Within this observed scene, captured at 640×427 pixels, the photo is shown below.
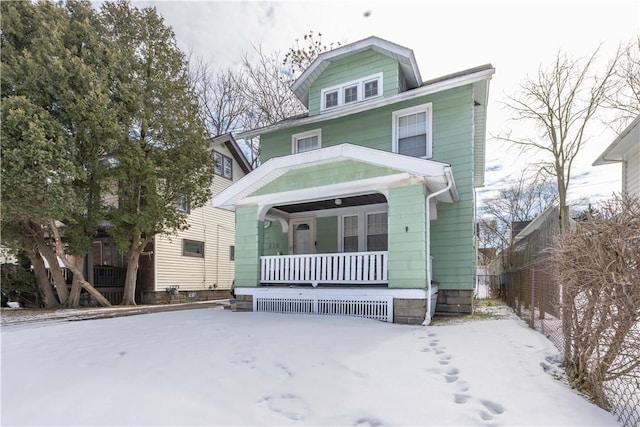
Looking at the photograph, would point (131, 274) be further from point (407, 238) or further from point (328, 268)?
point (407, 238)

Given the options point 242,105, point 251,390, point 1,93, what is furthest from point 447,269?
point 242,105

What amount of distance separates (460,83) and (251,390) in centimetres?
835

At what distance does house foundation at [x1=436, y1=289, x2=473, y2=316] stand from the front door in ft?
12.6

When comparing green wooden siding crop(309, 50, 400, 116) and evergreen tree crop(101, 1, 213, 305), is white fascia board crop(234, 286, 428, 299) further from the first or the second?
evergreen tree crop(101, 1, 213, 305)

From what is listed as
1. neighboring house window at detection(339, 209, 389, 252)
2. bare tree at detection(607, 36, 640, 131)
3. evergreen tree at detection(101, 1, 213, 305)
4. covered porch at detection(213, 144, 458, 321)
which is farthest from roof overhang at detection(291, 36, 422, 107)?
bare tree at detection(607, 36, 640, 131)

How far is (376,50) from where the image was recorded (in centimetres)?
1041

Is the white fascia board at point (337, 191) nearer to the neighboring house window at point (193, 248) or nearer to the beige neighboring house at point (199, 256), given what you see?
the beige neighboring house at point (199, 256)

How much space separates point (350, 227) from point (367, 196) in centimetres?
185

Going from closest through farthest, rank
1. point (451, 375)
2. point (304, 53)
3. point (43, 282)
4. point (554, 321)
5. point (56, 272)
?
point (451, 375), point (554, 321), point (56, 272), point (43, 282), point (304, 53)

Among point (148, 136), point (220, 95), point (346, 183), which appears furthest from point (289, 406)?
point (220, 95)

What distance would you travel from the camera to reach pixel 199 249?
16.4m

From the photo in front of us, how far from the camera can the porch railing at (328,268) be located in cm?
759

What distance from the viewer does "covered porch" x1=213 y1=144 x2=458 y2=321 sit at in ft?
23.1

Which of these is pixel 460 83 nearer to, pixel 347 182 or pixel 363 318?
pixel 347 182
